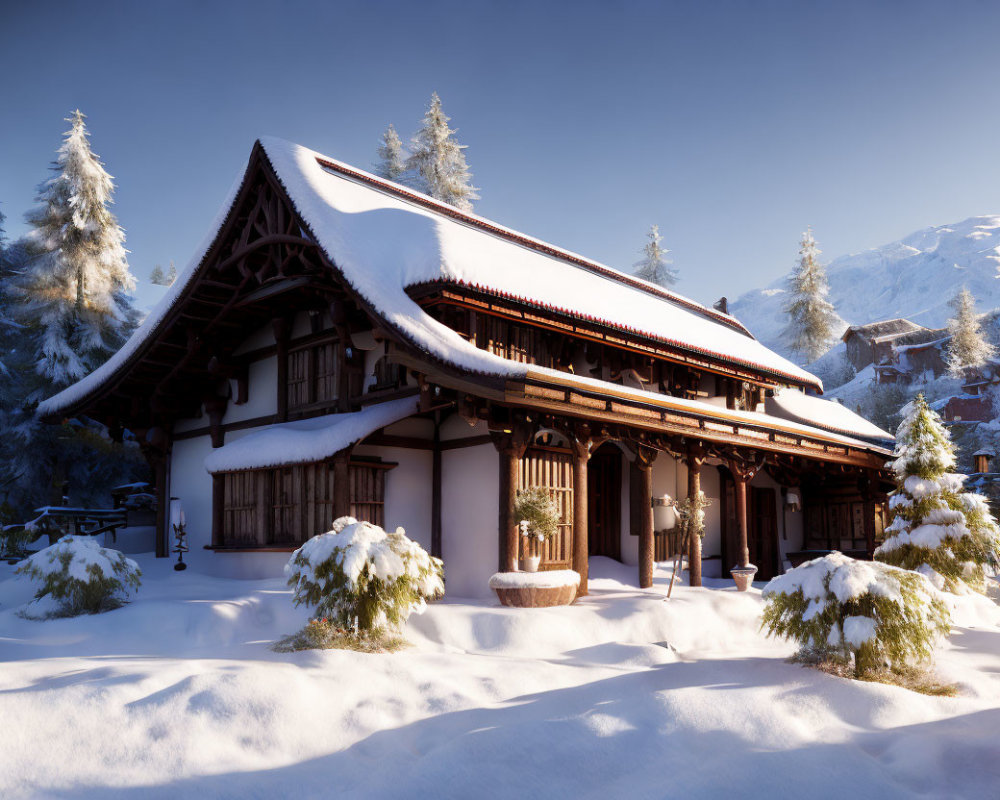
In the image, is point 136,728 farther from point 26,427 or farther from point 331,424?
point 26,427

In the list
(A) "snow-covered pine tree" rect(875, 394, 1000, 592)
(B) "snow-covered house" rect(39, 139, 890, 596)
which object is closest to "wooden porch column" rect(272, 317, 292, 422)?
(B) "snow-covered house" rect(39, 139, 890, 596)

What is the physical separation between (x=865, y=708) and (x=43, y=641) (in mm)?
9072

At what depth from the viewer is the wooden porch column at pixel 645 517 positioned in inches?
525

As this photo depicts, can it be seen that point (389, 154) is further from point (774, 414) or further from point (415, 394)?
point (415, 394)

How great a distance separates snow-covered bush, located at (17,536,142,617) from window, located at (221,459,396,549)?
2.90m

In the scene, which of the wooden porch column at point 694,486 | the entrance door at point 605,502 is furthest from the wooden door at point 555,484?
the entrance door at point 605,502

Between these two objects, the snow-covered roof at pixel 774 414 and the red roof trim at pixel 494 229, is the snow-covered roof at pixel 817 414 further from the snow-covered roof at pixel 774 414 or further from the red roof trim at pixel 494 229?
the red roof trim at pixel 494 229

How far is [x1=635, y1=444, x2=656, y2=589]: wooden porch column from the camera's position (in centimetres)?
1333

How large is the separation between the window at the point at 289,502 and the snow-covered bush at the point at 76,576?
2.90m

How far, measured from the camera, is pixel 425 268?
12.2 m

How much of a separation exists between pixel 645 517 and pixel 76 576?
27.7 ft

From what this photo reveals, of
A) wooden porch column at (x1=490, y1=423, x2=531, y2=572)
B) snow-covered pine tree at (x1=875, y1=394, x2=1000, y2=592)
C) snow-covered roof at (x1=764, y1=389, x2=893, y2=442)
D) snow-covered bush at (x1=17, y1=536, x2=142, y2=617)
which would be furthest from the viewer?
snow-covered roof at (x1=764, y1=389, x2=893, y2=442)

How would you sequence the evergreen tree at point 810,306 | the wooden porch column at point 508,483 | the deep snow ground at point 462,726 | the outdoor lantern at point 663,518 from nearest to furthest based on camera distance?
the deep snow ground at point 462,726
the wooden porch column at point 508,483
the outdoor lantern at point 663,518
the evergreen tree at point 810,306

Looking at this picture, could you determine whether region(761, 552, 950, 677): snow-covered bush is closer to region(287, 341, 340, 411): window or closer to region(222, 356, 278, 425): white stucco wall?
region(287, 341, 340, 411): window
